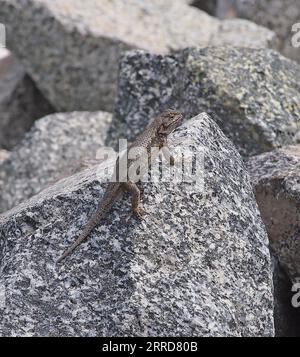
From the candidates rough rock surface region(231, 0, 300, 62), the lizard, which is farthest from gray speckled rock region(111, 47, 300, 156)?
rough rock surface region(231, 0, 300, 62)

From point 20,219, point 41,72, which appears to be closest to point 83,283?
point 20,219

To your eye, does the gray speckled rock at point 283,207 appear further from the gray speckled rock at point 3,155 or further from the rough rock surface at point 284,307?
the gray speckled rock at point 3,155

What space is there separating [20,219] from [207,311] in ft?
6.75

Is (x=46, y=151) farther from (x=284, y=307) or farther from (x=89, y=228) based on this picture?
(x=89, y=228)

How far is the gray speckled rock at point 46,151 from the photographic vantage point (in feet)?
41.8

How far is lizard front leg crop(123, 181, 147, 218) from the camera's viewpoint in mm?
7336

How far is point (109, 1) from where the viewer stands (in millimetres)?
15914

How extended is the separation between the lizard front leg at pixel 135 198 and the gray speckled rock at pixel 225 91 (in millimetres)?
3221

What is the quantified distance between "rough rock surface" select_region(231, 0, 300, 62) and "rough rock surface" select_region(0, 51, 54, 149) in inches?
195

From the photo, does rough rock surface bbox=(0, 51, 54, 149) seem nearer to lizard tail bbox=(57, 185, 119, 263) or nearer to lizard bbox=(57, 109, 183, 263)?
lizard bbox=(57, 109, 183, 263)

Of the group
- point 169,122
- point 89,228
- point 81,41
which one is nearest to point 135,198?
point 89,228

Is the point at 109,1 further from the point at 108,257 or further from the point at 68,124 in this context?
the point at 108,257

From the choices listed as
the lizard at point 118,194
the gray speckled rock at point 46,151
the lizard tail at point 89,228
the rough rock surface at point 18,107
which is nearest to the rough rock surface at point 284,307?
the lizard at point 118,194

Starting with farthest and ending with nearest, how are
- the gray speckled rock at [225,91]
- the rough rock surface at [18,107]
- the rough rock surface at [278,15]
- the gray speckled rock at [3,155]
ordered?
the rough rock surface at [278,15] → the rough rock surface at [18,107] → the gray speckled rock at [3,155] → the gray speckled rock at [225,91]
